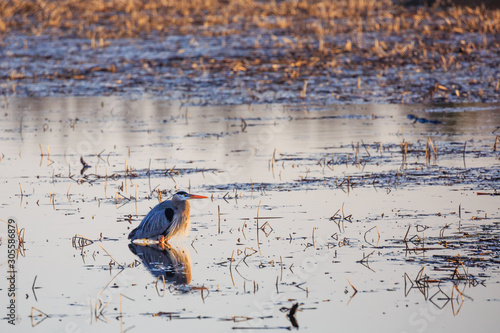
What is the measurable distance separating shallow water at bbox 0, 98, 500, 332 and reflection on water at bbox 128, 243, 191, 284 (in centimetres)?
3

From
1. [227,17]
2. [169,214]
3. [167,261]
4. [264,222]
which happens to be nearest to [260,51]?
[227,17]

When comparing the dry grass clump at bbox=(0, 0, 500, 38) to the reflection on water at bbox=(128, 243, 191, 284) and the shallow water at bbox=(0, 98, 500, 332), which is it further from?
the reflection on water at bbox=(128, 243, 191, 284)

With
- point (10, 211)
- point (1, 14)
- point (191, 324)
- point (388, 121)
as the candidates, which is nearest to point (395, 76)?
point (388, 121)

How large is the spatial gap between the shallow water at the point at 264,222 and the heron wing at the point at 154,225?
5.8 inches

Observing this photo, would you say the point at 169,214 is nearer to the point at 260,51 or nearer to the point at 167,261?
the point at 167,261

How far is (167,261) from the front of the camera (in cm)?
877

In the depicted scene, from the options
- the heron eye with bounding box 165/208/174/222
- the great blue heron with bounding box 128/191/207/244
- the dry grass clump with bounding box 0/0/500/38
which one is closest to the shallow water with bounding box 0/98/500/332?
the great blue heron with bounding box 128/191/207/244

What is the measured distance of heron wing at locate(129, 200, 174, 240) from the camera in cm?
929

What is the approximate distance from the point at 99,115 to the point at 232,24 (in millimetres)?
13273

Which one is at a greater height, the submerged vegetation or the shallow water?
the submerged vegetation

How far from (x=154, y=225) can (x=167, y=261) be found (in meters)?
0.68

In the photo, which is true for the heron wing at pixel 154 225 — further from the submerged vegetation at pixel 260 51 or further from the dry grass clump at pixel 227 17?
the dry grass clump at pixel 227 17

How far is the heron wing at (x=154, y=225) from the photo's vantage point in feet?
30.5

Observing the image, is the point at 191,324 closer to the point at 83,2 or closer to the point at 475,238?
the point at 475,238
